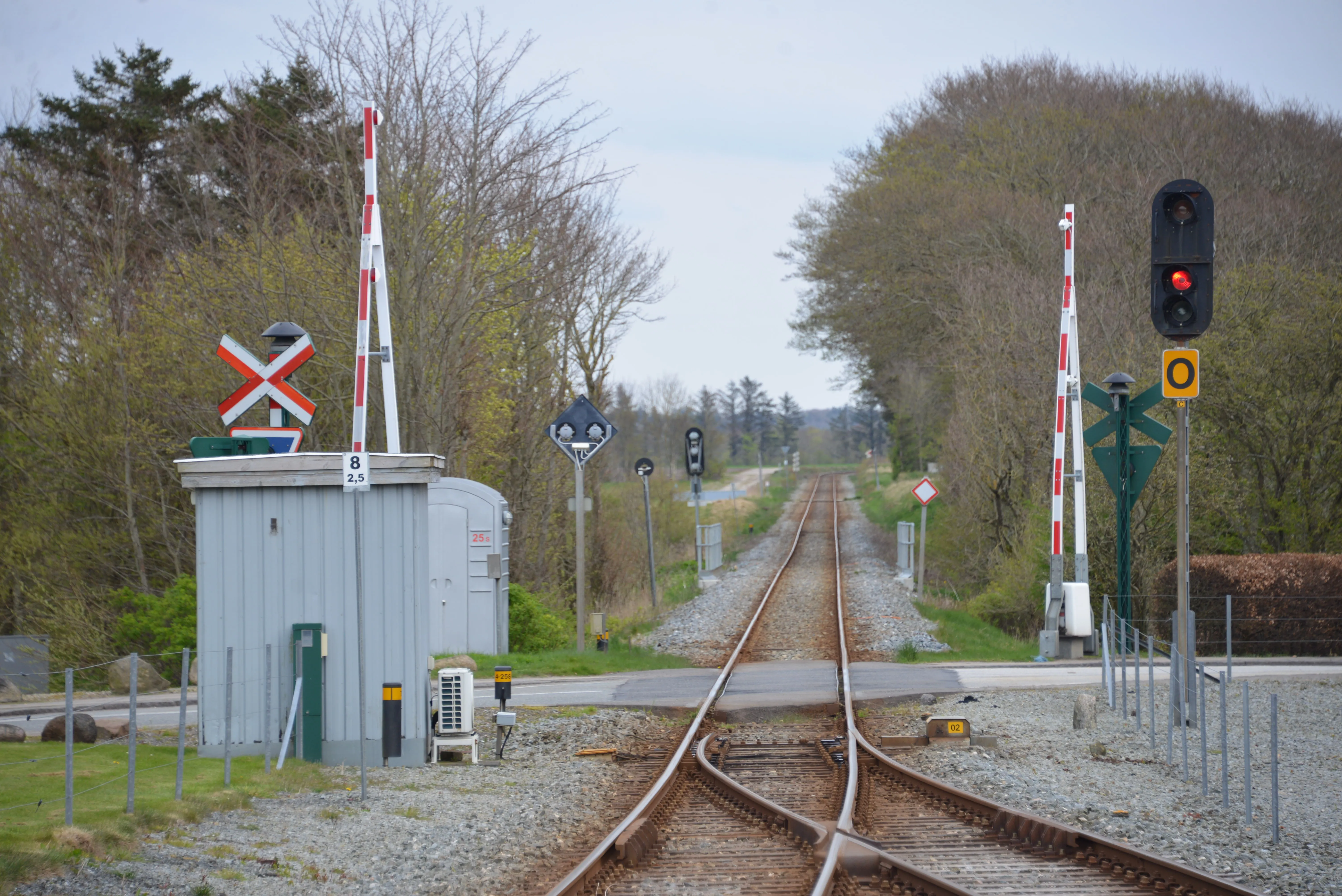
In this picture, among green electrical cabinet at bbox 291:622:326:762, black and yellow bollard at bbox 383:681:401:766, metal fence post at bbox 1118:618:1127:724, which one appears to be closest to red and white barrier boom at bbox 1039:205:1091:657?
metal fence post at bbox 1118:618:1127:724

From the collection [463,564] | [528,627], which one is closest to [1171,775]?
[463,564]

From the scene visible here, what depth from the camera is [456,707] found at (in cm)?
1120

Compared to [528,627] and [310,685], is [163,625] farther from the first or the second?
[310,685]

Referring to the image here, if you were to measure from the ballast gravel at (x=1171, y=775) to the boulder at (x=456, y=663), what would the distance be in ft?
18.3

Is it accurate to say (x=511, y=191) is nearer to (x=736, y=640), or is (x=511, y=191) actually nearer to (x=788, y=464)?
(x=736, y=640)

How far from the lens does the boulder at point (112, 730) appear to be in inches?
451

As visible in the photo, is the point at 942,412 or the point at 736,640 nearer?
the point at 736,640

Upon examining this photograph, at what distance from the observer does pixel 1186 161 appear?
37.5 m

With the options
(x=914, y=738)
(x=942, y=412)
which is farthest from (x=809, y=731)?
(x=942, y=412)

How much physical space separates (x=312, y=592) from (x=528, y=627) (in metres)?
11.9

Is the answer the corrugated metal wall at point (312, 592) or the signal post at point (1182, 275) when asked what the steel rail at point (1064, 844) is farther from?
the corrugated metal wall at point (312, 592)

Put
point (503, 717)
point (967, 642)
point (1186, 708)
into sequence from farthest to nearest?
Result: point (967, 642) < point (503, 717) < point (1186, 708)

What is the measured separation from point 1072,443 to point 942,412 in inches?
1258

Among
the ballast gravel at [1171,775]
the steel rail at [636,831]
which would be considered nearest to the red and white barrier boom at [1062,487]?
the ballast gravel at [1171,775]
